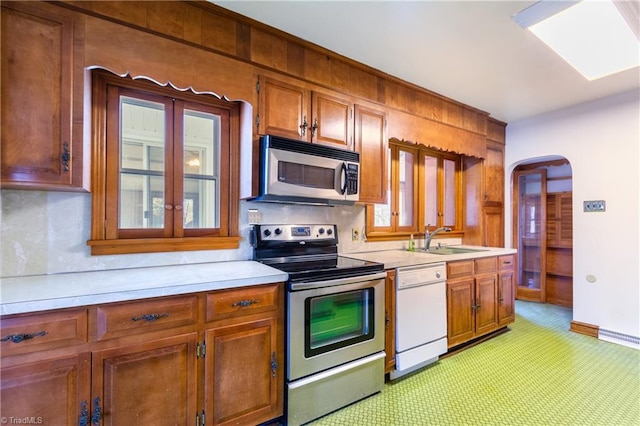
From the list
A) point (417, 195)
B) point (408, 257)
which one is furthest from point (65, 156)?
point (417, 195)

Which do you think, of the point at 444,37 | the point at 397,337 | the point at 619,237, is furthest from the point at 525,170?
the point at 397,337

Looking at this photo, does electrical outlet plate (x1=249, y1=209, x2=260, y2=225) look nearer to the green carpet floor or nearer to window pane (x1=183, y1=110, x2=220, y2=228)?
window pane (x1=183, y1=110, x2=220, y2=228)

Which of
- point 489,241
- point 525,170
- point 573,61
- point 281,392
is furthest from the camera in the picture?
point 525,170

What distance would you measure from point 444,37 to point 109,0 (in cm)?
210

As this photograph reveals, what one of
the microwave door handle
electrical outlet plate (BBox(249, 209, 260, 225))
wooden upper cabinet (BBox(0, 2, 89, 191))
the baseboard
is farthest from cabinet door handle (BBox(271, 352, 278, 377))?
the baseboard

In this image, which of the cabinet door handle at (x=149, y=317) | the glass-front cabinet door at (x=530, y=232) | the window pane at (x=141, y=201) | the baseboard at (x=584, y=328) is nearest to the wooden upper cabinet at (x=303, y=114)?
the window pane at (x=141, y=201)

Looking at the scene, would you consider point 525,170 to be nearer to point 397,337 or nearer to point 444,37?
point 444,37

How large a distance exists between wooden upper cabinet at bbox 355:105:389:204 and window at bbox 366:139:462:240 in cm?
29

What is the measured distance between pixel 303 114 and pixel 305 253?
1.08 meters

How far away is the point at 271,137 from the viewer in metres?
2.02

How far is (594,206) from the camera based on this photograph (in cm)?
327

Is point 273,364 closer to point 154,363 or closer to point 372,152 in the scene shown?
point 154,363

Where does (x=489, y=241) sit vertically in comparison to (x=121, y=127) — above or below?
below

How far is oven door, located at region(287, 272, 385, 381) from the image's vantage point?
177 centimetres
